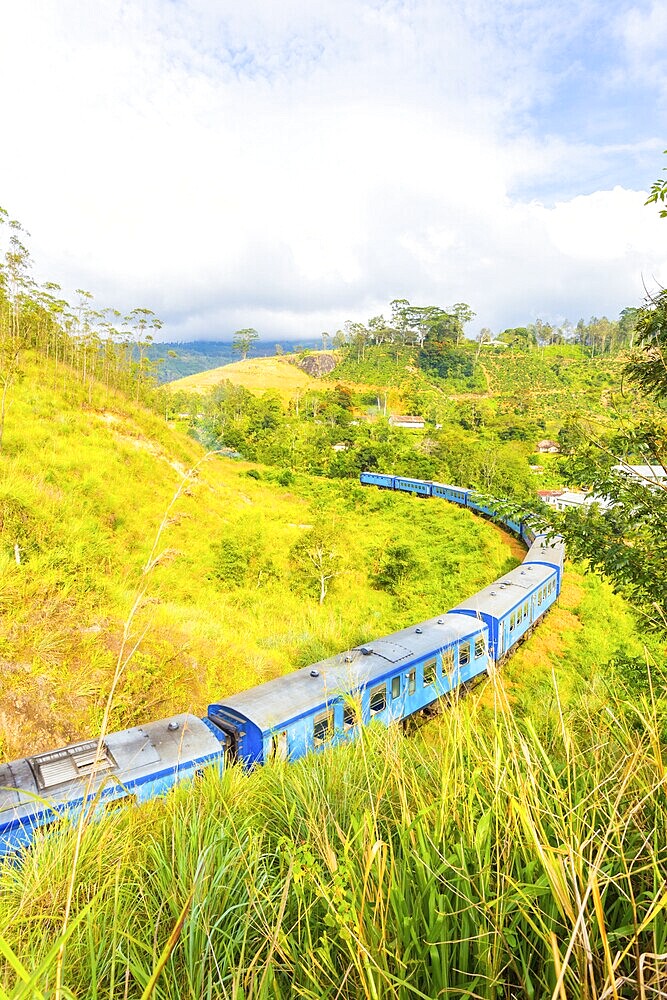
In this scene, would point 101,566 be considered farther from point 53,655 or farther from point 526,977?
point 526,977

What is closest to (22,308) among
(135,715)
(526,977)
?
(135,715)

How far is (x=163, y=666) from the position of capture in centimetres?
770

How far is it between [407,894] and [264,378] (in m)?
77.1

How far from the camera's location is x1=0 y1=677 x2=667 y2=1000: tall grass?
1041mm

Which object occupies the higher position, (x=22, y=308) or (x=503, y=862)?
(x=22, y=308)

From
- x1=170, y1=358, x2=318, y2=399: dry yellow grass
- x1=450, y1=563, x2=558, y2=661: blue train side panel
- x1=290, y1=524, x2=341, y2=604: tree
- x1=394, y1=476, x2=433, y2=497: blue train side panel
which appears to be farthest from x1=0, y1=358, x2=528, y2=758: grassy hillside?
x1=170, y1=358, x2=318, y2=399: dry yellow grass

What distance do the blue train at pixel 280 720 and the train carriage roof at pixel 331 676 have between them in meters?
0.01

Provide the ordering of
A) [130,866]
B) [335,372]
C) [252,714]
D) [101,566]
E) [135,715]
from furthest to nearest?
[335,372] < [101,566] < [135,715] < [252,714] < [130,866]

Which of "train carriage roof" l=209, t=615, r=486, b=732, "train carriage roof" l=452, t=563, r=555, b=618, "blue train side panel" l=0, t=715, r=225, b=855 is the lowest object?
"train carriage roof" l=452, t=563, r=555, b=618

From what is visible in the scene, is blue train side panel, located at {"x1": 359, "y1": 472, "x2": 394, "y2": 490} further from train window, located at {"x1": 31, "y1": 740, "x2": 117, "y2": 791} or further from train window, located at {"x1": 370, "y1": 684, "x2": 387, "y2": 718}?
train window, located at {"x1": 31, "y1": 740, "x2": 117, "y2": 791}

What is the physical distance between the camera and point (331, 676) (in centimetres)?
649

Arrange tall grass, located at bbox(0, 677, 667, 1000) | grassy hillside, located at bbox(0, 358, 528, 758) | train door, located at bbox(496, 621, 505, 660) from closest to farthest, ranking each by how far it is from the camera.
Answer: tall grass, located at bbox(0, 677, 667, 1000)
grassy hillside, located at bbox(0, 358, 528, 758)
train door, located at bbox(496, 621, 505, 660)

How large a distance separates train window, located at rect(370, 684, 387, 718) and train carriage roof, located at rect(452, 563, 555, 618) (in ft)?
8.22

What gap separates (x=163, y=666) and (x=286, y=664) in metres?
2.22
